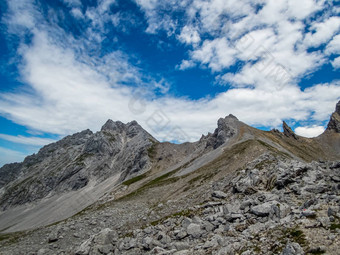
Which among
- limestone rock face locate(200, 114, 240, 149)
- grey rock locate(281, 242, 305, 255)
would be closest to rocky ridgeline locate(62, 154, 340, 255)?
grey rock locate(281, 242, 305, 255)

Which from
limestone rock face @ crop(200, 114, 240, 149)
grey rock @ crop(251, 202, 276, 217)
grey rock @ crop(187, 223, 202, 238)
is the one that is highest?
limestone rock face @ crop(200, 114, 240, 149)

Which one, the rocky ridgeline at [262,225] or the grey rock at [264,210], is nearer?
the rocky ridgeline at [262,225]

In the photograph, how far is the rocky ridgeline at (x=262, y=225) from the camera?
14586 millimetres

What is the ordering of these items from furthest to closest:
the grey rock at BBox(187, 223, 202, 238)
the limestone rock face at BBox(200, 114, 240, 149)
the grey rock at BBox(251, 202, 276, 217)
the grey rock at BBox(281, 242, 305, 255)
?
the limestone rock face at BBox(200, 114, 240, 149)
the grey rock at BBox(187, 223, 202, 238)
the grey rock at BBox(251, 202, 276, 217)
the grey rock at BBox(281, 242, 305, 255)

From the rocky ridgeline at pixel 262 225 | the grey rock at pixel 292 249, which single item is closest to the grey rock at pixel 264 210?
the rocky ridgeline at pixel 262 225

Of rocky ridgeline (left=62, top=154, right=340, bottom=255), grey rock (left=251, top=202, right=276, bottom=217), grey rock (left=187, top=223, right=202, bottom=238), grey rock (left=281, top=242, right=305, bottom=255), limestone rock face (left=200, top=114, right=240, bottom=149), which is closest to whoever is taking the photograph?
grey rock (left=281, top=242, right=305, bottom=255)

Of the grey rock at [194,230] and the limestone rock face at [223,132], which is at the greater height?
the limestone rock face at [223,132]

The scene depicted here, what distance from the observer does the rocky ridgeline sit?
14.6m

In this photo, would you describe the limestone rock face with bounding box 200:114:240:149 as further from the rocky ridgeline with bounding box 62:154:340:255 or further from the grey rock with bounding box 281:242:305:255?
the grey rock with bounding box 281:242:305:255

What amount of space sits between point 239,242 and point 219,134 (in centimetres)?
13300

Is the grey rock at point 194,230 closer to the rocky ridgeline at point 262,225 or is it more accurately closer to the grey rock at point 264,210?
the rocky ridgeline at point 262,225

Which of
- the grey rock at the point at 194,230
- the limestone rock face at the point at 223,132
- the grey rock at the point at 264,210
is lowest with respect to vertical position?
the grey rock at the point at 194,230

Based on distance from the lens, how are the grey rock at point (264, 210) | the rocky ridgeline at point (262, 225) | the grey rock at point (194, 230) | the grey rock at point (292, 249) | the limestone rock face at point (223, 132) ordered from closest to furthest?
the grey rock at point (292, 249), the rocky ridgeline at point (262, 225), the grey rock at point (264, 210), the grey rock at point (194, 230), the limestone rock face at point (223, 132)

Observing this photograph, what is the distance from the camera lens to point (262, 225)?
18.5 meters
